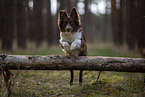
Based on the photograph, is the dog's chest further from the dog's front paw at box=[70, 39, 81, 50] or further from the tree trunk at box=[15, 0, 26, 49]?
the tree trunk at box=[15, 0, 26, 49]

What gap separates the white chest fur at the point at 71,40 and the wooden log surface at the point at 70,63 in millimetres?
593

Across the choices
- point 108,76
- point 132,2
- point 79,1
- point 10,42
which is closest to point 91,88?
point 108,76

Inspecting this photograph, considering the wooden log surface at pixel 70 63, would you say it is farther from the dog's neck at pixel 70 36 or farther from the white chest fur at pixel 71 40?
the dog's neck at pixel 70 36

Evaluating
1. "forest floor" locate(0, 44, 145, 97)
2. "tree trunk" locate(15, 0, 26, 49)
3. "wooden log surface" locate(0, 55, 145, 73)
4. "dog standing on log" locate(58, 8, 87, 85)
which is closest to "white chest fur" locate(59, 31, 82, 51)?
"dog standing on log" locate(58, 8, 87, 85)

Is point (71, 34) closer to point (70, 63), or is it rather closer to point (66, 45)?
point (66, 45)

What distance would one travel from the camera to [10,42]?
1163 cm

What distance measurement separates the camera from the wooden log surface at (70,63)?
15.6 ft

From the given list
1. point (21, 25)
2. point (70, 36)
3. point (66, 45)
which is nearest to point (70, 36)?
point (70, 36)

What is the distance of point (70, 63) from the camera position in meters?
4.91

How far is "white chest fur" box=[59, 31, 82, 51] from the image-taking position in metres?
5.41

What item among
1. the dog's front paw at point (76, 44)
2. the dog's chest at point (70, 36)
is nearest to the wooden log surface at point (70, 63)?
the dog's front paw at point (76, 44)

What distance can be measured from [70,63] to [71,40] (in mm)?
934

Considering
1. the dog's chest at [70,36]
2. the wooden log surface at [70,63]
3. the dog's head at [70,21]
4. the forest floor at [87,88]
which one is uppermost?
the dog's head at [70,21]

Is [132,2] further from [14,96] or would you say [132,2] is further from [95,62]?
[14,96]
